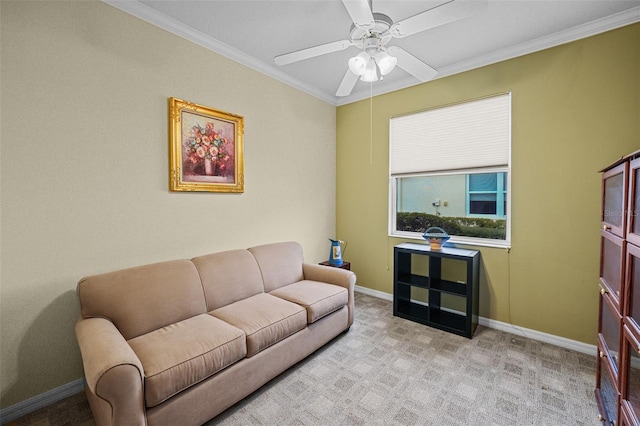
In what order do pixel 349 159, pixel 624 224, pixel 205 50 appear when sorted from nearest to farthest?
pixel 624 224 → pixel 205 50 → pixel 349 159

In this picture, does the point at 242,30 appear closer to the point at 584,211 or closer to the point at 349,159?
the point at 349,159

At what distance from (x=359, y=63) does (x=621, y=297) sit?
200 centimetres

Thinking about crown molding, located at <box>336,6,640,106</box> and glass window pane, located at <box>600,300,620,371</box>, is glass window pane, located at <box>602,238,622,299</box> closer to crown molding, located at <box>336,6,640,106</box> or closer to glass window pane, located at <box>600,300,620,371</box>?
glass window pane, located at <box>600,300,620,371</box>

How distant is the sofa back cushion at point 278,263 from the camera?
9.00 feet

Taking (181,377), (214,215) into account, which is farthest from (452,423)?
(214,215)

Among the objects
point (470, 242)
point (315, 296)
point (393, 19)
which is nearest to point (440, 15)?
point (393, 19)

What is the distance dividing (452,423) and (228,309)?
169 cm

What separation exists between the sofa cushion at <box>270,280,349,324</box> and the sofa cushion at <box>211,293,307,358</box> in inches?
3.0

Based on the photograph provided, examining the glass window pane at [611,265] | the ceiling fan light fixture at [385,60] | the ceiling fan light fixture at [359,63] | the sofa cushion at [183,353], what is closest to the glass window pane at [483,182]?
the glass window pane at [611,265]

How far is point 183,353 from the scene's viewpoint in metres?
1.58

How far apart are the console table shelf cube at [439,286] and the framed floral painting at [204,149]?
2.03 metres

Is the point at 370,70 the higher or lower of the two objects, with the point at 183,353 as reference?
higher

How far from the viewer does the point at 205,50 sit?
2.58 m

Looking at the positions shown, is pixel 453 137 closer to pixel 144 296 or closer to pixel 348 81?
pixel 348 81
